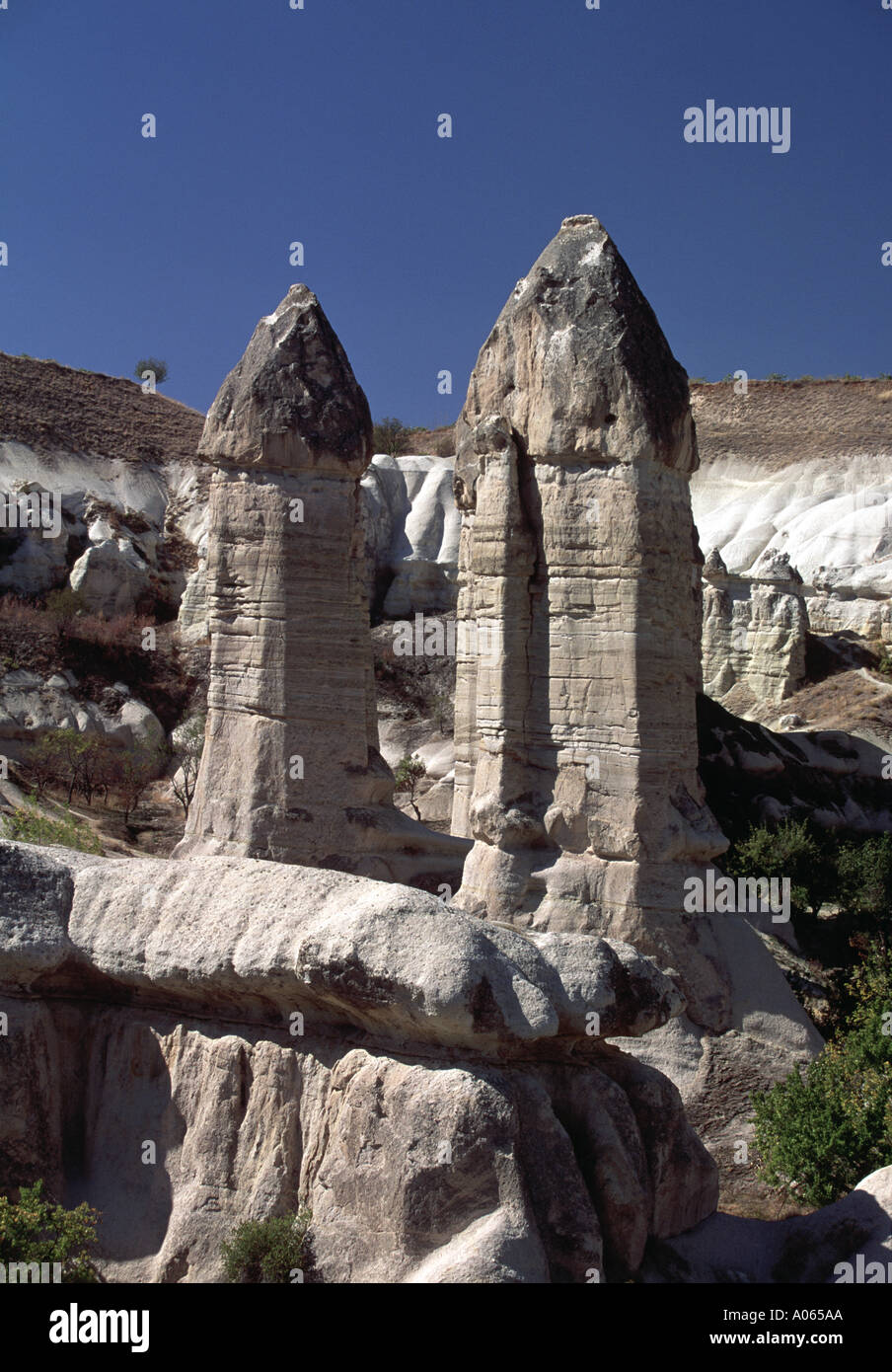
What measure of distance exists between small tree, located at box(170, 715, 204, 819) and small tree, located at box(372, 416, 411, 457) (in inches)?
970

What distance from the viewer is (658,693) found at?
12.2 metres

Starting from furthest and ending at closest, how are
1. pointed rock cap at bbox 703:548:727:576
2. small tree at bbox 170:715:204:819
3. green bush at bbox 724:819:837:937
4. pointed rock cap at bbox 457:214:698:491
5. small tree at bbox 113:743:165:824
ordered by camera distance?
pointed rock cap at bbox 703:548:727:576
small tree at bbox 170:715:204:819
small tree at bbox 113:743:165:824
green bush at bbox 724:819:837:937
pointed rock cap at bbox 457:214:698:491

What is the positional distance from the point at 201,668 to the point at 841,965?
19531mm

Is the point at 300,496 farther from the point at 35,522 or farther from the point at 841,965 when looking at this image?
the point at 35,522

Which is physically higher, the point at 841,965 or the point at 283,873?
the point at 283,873

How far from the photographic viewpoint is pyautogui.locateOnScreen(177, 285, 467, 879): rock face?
45.9 ft

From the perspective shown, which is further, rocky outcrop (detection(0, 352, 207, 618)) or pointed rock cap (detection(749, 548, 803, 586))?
pointed rock cap (detection(749, 548, 803, 586))

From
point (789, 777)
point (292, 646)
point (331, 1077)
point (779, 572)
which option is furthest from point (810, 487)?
point (331, 1077)

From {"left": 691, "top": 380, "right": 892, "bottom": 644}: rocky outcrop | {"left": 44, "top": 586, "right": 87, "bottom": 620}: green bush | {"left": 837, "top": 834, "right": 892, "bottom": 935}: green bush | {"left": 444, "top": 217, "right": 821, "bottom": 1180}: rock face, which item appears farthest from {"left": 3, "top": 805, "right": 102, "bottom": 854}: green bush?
{"left": 691, "top": 380, "right": 892, "bottom": 644}: rocky outcrop

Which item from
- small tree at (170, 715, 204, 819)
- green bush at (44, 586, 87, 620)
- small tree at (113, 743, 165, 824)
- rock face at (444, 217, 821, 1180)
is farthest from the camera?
green bush at (44, 586, 87, 620)

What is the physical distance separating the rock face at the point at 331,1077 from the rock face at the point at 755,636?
26723 millimetres

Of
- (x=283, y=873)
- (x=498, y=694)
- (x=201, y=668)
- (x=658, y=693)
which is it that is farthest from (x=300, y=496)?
(x=201, y=668)

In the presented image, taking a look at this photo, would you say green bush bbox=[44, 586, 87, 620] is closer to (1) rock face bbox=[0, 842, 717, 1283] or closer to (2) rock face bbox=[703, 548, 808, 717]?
(2) rock face bbox=[703, 548, 808, 717]
